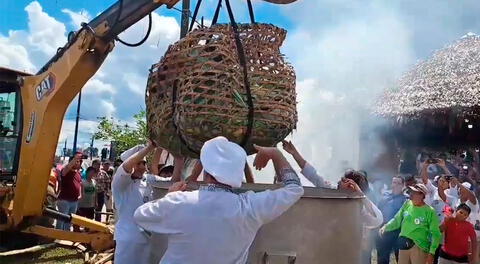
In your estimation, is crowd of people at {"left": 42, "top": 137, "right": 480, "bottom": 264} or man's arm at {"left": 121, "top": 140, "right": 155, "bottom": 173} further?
man's arm at {"left": 121, "top": 140, "right": 155, "bottom": 173}

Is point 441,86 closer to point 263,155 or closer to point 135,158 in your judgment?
point 135,158

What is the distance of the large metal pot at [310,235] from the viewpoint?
292 cm

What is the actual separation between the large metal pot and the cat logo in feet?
12.8

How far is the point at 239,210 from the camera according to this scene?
104 inches

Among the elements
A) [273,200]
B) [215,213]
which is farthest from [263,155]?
[215,213]

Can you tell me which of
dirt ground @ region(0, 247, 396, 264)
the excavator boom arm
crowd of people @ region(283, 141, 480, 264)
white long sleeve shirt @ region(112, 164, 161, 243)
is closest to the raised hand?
white long sleeve shirt @ region(112, 164, 161, 243)

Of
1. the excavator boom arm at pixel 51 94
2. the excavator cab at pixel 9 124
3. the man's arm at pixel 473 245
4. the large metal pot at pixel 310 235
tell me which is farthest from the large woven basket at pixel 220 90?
the excavator cab at pixel 9 124

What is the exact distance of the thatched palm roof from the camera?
12.9 metres

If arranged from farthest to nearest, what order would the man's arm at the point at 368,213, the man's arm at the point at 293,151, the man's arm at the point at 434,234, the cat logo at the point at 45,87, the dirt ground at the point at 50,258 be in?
the dirt ground at the point at 50,258
the cat logo at the point at 45,87
the man's arm at the point at 434,234
the man's arm at the point at 293,151
the man's arm at the point at 368,213

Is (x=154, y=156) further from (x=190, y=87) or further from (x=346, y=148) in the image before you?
(x=346, y=148)

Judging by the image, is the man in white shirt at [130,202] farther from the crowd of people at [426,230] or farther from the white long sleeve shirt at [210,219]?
the crowd of people at [426,230]

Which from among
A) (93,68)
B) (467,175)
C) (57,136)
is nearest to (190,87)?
(93,68)

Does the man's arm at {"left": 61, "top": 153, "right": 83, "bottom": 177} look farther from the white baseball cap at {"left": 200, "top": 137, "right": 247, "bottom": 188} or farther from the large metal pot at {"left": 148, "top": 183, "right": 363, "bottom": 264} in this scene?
the white baseball cap at {"left": 200, "top": 137, "right": 247, "bottom": 188}

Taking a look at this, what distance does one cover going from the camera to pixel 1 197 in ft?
25.3
